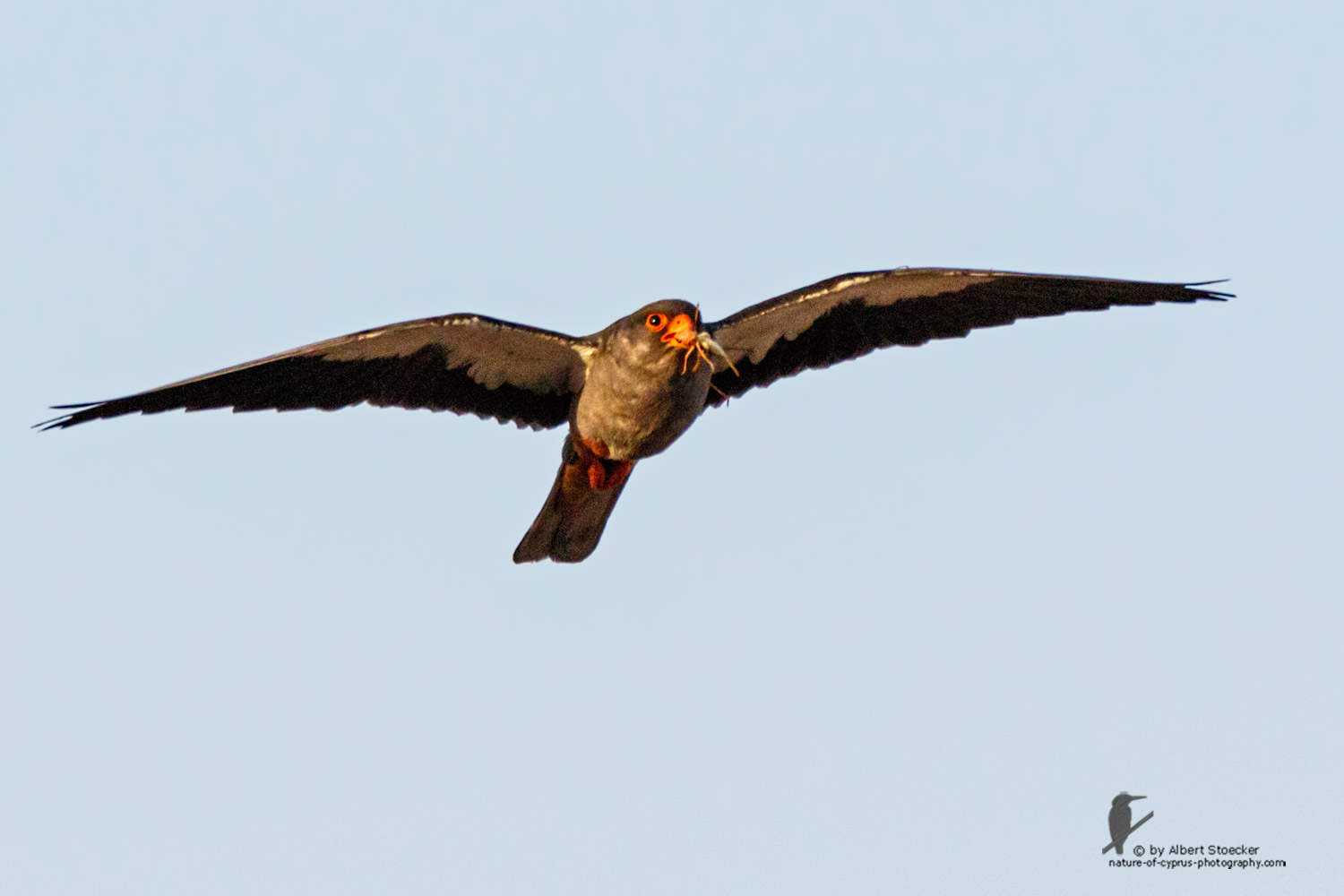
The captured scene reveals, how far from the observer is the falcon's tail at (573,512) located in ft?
47.7

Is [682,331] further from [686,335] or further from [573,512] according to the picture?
[573,512]

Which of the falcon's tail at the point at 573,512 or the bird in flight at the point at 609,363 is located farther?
the falcon's tail at the point at 573,512

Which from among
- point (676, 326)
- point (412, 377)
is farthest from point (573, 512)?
point (676, 326)

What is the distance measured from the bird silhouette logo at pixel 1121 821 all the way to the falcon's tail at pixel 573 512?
5.74 metres

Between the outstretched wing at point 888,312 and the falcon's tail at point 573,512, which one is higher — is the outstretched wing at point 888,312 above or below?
above

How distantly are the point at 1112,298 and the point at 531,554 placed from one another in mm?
5513

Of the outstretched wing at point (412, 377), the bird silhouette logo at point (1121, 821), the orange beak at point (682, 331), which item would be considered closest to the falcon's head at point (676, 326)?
the orange beak at point (682, 331)

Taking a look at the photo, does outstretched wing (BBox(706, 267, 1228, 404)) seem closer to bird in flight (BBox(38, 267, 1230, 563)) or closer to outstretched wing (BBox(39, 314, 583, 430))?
bird in flight (BBox(38, 267, 1230, 563))

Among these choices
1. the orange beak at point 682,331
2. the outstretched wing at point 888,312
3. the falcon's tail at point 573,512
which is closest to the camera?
the orange beak at point 682,331

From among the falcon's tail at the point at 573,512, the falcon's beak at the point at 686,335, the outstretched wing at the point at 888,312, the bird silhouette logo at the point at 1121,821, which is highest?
the outstretched wing at the point at 888,312

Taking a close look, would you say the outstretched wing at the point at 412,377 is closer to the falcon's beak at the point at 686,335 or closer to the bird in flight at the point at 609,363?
the bird in flight at the point at 609,363

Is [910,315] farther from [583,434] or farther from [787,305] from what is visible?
[583,434]

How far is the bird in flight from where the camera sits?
1338 cm

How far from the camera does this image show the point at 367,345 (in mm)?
13766
